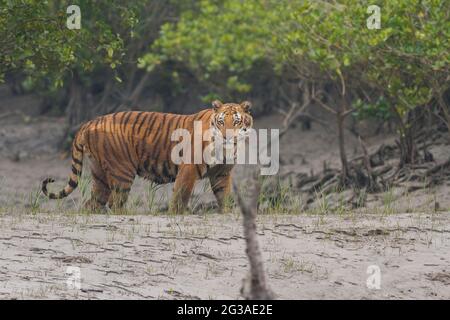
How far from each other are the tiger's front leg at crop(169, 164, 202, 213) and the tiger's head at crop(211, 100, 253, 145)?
42 centimetres

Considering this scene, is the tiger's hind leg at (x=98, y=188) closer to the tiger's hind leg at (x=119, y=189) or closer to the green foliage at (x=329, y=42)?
the tiger's hind leg at (x=119, y=189)

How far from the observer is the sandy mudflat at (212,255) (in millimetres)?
9273

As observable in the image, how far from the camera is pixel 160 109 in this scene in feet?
76.4

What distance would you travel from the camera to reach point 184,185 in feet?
40.7

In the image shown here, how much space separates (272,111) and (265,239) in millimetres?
12654

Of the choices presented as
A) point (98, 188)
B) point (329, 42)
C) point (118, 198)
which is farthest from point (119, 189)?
point (329, 42)

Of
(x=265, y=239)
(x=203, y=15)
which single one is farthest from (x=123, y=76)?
(x=265, y=239)

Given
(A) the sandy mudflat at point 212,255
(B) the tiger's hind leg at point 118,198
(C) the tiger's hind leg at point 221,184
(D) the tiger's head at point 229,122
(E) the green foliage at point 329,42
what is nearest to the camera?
(A) the sandy mudflat at point 212,255

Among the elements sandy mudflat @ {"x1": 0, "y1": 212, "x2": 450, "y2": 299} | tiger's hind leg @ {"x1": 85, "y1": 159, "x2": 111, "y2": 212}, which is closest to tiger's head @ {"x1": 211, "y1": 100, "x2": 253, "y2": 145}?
sandy mudflat @ {"x1": 0, "y1": 212, "x2": 450, "y2": 299}

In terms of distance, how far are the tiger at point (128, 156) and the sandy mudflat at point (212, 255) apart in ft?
4.19

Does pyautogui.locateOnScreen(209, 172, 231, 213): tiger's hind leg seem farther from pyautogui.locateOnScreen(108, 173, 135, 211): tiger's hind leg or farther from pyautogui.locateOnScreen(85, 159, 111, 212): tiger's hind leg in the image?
pyautogui.locateOnScreen(85, 159, 111, 212): tiger's hind leg

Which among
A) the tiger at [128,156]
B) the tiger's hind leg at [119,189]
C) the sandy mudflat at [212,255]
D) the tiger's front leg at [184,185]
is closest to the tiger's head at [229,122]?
the tiger at [128,156]
